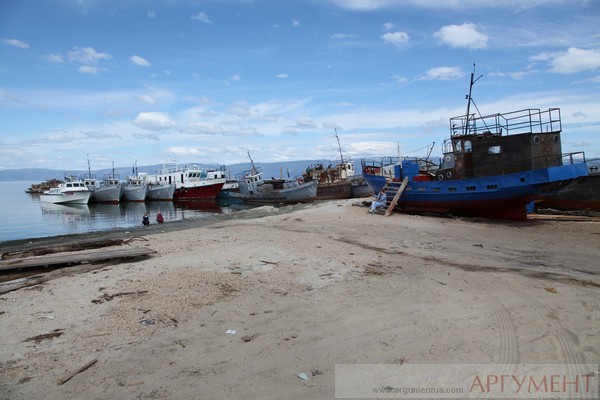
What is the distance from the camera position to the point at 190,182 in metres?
54.6

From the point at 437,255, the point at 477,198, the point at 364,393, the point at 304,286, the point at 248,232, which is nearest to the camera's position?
the point at 364,393

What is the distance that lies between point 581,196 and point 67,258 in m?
22.5

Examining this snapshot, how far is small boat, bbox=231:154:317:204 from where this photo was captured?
38.2 metres

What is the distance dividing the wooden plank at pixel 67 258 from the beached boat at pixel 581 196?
18.1 metres

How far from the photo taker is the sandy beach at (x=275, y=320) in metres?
4.29

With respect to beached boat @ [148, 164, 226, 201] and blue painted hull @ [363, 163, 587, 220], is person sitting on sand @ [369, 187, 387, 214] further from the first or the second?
beached boat @ [148, 164, 226, 201]

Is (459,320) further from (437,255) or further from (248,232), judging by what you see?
(248,232)

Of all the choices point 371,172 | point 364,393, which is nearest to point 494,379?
point 364,393

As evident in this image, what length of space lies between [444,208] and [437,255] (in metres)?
9.69

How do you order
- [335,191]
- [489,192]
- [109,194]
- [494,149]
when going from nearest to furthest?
[489,192] < [494,149] < [335,191] < [109,194]

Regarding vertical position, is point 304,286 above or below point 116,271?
below

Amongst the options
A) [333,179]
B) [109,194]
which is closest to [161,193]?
[109,194]

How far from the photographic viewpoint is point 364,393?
389 centimetres

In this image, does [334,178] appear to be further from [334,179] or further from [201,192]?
[201,192]
